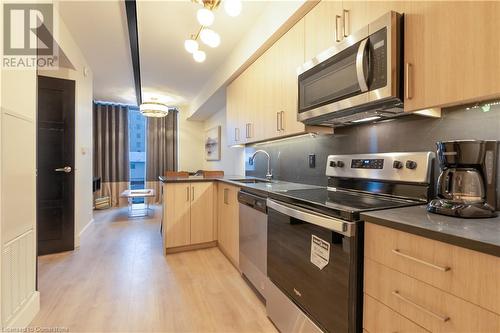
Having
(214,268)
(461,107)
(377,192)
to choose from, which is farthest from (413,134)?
(214,268)

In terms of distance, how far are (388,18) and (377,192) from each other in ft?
3.13

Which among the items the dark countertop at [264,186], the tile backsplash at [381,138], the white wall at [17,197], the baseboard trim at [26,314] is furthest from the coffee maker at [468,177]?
the baseboard trim at [26,314]

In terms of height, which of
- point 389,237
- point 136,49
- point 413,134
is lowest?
point 389,237

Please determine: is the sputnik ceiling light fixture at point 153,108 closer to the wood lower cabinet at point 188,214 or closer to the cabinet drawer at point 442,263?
the wood lower cabinet at point 188,214

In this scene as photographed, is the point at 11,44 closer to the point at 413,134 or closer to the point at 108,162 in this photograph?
the point at 413,134

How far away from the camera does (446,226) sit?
848 mm

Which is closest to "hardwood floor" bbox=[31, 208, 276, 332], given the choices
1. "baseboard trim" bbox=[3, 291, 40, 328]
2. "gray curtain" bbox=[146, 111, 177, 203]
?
"baseboard trim" bbox=[3, 291, 40, 328]

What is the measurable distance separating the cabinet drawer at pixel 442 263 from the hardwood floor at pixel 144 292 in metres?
1.10

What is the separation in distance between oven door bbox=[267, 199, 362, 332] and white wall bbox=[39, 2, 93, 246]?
2.85 m

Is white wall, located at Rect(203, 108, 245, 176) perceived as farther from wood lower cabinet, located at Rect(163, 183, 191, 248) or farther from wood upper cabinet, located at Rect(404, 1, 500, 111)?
wood upper cabinet, located at Rect(404, 1, 500, 111)

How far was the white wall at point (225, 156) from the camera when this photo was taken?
13.5ft

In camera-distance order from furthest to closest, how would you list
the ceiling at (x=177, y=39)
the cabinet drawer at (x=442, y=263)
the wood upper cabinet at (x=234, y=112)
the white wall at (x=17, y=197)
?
the wood upper cabinet at (x=234, y=112), the ceiling at (x=177, y=39), the white wall at (x=17, y=197), the cabinet drawer at (x=442, y=263)

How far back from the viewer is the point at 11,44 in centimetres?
154

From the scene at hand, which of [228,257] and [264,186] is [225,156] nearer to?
[228,257]
